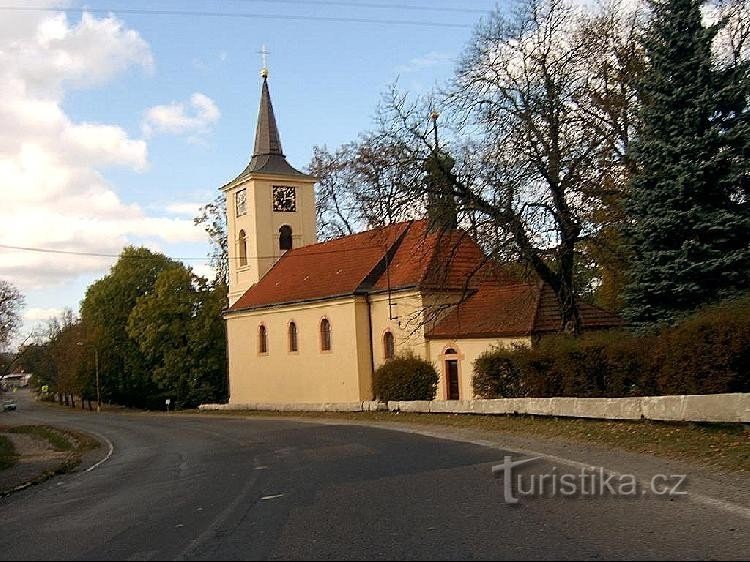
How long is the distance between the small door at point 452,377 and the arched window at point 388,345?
4460mm

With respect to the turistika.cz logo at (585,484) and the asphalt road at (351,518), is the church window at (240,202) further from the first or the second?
the turistika.cz logo at (585,484)

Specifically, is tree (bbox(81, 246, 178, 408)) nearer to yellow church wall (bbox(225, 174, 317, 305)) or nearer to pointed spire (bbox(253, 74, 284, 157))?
yellow church wall (bbox(225, 174, 317, 305))

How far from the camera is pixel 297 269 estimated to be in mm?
Result: 50312

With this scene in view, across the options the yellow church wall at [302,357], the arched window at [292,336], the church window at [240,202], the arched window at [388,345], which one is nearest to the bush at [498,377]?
the arched window at [388,345]

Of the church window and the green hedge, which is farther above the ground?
the church window

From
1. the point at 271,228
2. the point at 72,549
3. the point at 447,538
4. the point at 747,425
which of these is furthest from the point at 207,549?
the point at 271,228

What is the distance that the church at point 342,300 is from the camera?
3353cm

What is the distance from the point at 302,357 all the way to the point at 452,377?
38.4 ft

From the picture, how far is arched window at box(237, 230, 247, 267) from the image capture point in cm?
5509

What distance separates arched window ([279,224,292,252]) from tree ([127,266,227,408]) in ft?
35.8

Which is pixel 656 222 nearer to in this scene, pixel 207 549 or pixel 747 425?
pixel 747 425

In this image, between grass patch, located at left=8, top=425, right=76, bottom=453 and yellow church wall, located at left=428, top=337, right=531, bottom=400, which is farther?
yellow church wall, located at left=428, top=337, right=531, bottom=400

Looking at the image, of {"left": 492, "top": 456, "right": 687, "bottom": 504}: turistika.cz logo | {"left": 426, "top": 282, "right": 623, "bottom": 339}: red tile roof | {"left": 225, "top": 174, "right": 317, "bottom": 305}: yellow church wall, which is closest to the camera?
{"left": 492, "top": 456, "right": 687, "bottom": 504}: turistika.cz logo

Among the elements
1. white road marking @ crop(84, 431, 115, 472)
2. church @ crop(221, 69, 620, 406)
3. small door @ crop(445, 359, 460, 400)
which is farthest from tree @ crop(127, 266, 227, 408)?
small door @ crop(445, 359, 460, 400)
